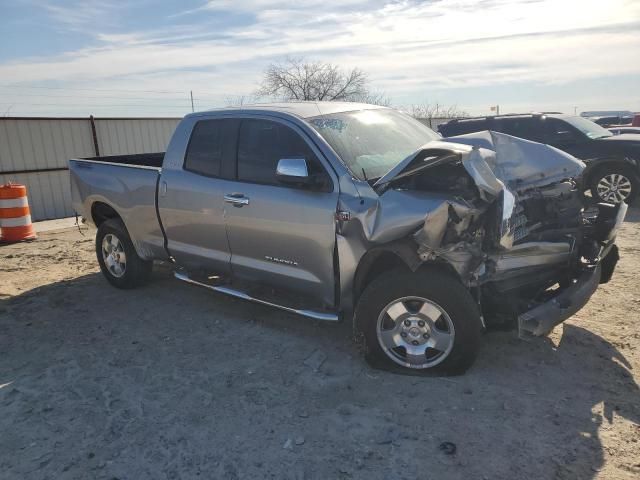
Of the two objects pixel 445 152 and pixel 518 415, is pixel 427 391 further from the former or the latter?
pixel 445 152

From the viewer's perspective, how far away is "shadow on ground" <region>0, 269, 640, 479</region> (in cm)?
286

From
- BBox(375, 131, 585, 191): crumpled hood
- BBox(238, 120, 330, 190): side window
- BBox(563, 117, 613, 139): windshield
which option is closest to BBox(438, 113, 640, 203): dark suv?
BBox(563, 117, 613, 139): windshield

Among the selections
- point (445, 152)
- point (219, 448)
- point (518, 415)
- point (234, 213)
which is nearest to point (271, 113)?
point (234, 213)

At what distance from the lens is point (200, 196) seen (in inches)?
186

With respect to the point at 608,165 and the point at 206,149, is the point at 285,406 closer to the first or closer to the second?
the point at 206,149

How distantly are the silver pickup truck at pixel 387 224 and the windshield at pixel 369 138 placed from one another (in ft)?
0.05

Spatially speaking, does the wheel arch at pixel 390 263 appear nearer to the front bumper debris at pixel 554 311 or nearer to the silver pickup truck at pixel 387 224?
the silver pickup truck at pixel 387 224

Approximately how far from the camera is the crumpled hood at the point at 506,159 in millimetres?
3491

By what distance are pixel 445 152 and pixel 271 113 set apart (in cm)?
162

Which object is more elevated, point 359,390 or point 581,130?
point 581,130

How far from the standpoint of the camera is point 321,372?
12.6 ft

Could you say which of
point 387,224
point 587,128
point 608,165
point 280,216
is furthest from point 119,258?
point 587,128

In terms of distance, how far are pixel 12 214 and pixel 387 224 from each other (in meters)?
7.99

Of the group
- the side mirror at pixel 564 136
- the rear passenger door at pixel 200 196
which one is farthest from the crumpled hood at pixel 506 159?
the side mirror at pixel 564 136
